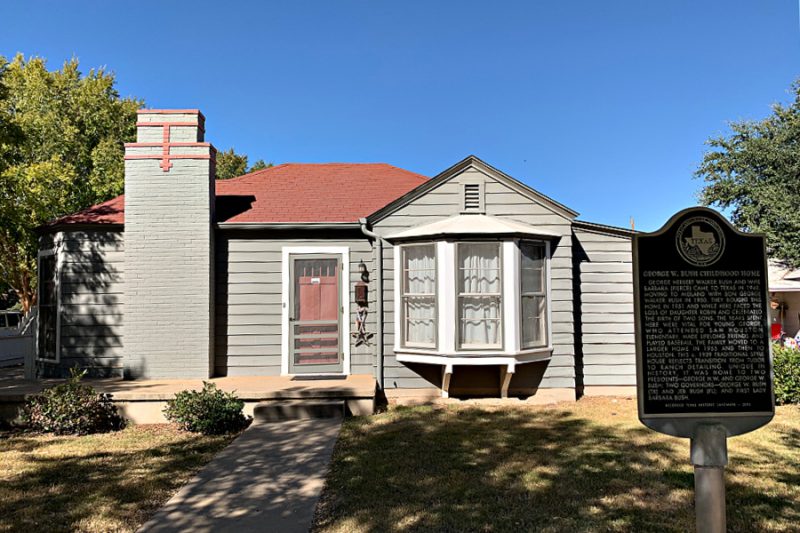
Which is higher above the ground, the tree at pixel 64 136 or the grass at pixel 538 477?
the tree at pixel 64 136

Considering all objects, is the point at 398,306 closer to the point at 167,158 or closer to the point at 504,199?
the point at 504,199

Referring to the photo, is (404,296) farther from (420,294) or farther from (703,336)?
(703,336)

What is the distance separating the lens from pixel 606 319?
30.7 ft

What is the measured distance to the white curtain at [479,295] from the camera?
817 cm

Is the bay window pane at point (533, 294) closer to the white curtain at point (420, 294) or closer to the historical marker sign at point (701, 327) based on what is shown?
the white curtain at point (420, 294)

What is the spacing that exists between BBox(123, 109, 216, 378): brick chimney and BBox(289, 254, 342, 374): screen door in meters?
1.48

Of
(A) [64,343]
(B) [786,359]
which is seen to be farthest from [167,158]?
(B) [786,359]

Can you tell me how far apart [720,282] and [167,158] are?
8705mm

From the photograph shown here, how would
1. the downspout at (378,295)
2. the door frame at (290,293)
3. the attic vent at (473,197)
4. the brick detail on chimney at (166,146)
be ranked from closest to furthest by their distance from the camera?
the downspout at (378,295) < the attic vent at (473,197) < the brick detail on chimney at (166,146) < the door frame at (290,293)

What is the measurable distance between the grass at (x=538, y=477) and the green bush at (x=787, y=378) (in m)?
0.89

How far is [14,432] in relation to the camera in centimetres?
717

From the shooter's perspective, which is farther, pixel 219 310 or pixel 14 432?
pixel 219 310

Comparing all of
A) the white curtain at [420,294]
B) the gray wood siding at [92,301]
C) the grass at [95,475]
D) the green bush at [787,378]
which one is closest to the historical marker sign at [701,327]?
the grass at [95,475]

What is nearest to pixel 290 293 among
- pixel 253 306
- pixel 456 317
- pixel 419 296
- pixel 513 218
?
pixel 253 306
